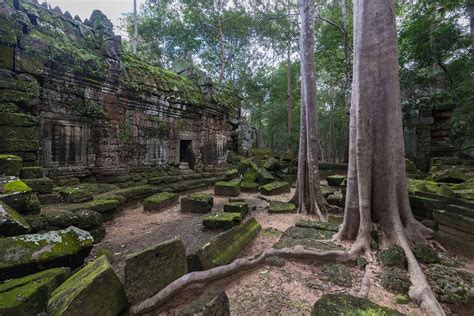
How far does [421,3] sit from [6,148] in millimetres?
12967

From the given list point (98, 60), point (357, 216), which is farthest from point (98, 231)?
point (98, 60)

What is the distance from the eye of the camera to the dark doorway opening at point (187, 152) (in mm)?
8547

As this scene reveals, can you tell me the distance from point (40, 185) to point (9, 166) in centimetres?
58

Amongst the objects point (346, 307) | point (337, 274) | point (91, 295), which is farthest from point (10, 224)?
point (337, 274)

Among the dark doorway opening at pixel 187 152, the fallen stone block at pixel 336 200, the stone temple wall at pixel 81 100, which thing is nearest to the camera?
the stone temple wall at pixel 81 100

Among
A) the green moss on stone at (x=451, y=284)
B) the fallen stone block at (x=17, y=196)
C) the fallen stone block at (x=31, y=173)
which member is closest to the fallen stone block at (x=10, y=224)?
the fallen stone block at (x=17, y=196)

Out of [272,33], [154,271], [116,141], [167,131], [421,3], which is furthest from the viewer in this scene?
[272,33]

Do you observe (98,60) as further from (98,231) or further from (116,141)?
(98,231)

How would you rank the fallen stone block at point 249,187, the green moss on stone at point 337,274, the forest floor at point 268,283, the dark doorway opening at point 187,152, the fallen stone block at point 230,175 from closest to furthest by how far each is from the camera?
the forest floor at point 268,283 < the green moss on stone at point 337,274 < the fallen stone block at point 249,187 < the fallen stone block at point 230,175 < the dark doorway opening at point 187,152

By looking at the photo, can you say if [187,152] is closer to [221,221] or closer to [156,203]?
[156,203]

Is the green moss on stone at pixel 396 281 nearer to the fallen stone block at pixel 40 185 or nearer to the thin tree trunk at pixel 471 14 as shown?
the fallen stone block at pixel 40 185

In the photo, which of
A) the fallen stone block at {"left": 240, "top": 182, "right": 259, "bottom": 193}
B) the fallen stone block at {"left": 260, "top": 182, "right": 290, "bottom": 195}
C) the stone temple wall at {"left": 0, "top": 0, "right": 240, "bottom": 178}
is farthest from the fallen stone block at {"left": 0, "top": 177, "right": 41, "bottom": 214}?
the fallen stone block at {"left": 240, "top": 182, "right": 259, "bottom": 193}

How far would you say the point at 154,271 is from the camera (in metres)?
1.87

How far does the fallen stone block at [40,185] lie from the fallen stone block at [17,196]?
78 centimetres
